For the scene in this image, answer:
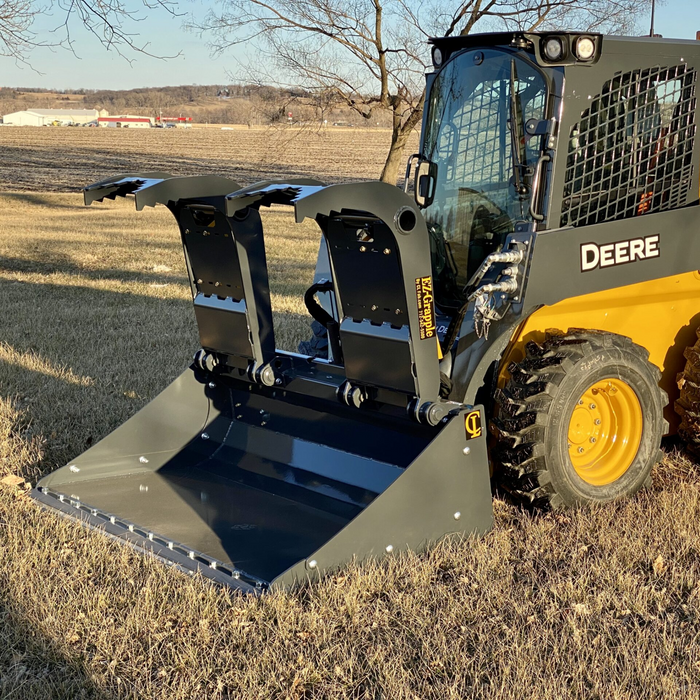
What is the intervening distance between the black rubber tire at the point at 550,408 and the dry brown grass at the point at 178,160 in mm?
16674

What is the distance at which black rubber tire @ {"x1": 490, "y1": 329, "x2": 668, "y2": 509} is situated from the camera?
4098mm

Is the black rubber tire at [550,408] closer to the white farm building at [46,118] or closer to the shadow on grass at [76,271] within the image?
the shadow on grass at [76,271]

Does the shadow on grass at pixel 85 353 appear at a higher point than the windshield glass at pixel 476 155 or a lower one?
lower

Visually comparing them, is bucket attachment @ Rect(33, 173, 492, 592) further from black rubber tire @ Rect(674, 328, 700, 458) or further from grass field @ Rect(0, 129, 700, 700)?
black rubber tire @ Rect(674, 328, 700, 458)

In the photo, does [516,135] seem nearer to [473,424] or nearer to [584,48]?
[584,48]

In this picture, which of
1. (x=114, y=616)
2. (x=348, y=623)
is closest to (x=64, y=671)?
(x=114, y=616)

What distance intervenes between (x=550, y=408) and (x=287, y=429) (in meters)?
1.52

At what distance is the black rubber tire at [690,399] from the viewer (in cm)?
482

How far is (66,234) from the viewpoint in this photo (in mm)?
17375

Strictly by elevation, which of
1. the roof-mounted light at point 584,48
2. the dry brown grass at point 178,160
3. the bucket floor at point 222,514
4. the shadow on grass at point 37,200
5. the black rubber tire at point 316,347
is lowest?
the dry brown grass at point 178,160

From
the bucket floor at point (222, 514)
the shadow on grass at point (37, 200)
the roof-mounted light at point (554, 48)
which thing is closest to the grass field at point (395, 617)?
the bucket floor at point (222, 514)

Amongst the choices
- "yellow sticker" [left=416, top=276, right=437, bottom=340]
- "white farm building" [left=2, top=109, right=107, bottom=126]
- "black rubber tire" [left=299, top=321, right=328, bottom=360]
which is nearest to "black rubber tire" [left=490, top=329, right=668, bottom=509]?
"yellow sticker" [left=416, top=276, right=437, bottom=340]

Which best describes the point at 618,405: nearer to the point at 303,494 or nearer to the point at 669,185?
the point at 669,185

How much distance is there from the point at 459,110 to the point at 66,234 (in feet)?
45.7
